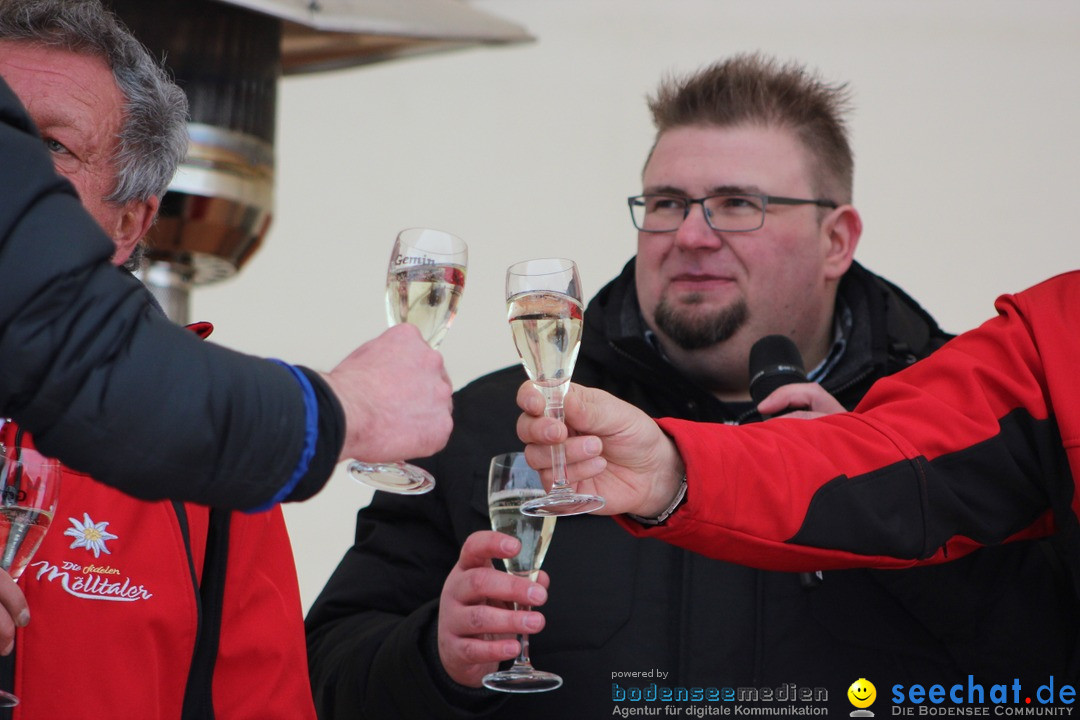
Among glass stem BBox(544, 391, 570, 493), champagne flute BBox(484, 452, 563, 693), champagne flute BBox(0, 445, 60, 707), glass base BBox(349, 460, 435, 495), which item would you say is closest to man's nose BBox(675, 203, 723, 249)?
champagne flute BBox(484, 452, 563, 693)

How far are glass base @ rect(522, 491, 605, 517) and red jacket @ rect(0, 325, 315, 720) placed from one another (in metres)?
0.50

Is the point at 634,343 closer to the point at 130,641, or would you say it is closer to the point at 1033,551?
the point at 1033,551

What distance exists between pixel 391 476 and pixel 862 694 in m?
0.99

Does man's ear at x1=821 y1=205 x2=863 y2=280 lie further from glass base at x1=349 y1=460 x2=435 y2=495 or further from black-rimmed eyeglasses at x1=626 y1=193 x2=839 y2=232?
glass base at x1=349 y1=460 x2=435 y2=495

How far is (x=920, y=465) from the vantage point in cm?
160

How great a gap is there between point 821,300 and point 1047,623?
0.76 meters

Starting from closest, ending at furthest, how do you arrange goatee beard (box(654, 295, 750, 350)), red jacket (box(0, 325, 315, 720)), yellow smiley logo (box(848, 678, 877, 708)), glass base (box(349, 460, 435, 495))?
glass base (box(349, 460, 435, 495))
red jacket (box(0, 325, 315, 720))
yellow smiley logo (box(848, 678, 877, 708))
goatee beard (box(654, 295, 750, 350))

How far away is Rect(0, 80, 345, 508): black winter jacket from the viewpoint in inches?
39.9

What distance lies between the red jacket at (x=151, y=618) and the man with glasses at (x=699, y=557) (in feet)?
0.84

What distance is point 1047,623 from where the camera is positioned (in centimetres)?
195

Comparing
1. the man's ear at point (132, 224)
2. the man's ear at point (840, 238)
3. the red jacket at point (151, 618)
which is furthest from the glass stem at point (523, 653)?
the man's ear at point (840, 238)

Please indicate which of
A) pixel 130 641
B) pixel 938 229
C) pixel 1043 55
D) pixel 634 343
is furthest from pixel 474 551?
pixel 1043 55

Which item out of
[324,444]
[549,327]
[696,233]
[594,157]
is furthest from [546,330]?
[594,157]

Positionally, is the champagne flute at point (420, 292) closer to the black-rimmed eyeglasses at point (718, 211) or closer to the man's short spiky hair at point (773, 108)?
the black-rimmed eyeglasses at point (718, 211)
